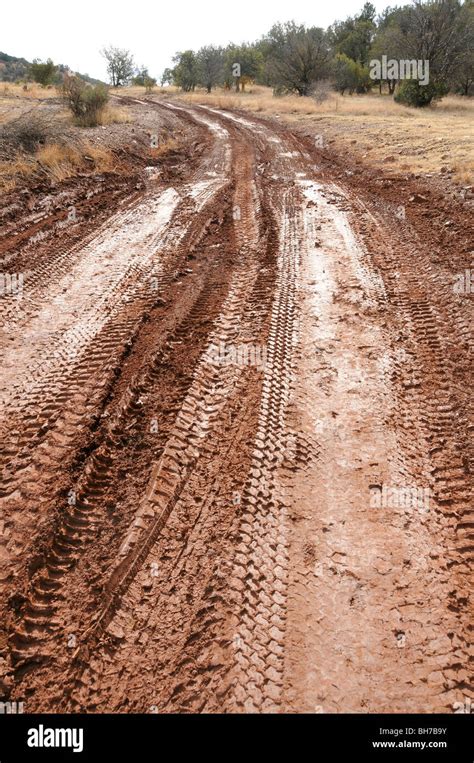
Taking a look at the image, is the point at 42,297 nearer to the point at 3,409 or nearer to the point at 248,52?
the point at 3,409

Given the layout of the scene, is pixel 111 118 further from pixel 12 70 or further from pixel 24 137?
pixel 12 70

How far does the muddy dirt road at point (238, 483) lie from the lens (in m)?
2.25

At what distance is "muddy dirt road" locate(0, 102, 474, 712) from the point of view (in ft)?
7.37

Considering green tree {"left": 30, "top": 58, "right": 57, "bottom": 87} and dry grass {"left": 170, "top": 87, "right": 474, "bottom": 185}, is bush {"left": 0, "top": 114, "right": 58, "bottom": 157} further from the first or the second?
green tree {"left": 30, "top": 58, "right": 57, "bottom": 87}

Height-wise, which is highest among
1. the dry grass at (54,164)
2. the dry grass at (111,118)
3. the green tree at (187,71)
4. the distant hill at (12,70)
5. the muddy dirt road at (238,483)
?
the distant hill at (12,70)

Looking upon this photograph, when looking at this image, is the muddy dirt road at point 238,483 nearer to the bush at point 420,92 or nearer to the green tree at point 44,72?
the bush at point 420,92

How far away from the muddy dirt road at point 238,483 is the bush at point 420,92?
22.5 meters

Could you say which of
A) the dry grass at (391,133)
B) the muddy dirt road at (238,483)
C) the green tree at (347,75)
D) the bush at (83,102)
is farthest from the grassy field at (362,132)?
the green tree at (347,75)

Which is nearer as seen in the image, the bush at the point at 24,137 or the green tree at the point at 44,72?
the bush at the point at 24,137

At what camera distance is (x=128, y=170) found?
10.8 meters

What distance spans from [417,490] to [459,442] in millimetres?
620

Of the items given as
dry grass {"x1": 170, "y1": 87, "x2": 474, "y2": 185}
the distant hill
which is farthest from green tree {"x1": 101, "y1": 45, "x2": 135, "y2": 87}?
dry grass {"x1": 170, "y1": 87, "x2": 474, "y2": 185}

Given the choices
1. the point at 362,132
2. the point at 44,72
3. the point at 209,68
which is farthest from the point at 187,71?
the point at 362,132

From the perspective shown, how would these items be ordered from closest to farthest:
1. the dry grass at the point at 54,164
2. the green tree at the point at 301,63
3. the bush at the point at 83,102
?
the dry grass at the point at 54,164, the bush at the point at 83,102, the green tree at the point at 301,63
